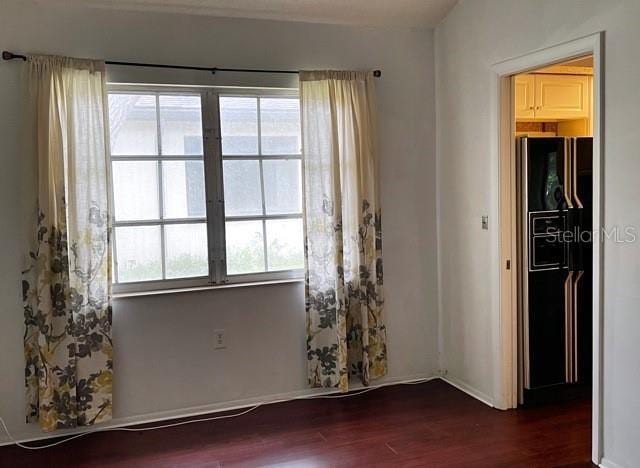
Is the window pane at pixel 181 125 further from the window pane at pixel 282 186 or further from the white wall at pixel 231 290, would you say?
the window pane at pixel 282 186

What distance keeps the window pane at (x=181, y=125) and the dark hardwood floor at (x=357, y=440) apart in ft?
5.47

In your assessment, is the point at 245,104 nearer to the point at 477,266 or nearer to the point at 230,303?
the point at 230,303

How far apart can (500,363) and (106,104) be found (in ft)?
9.11

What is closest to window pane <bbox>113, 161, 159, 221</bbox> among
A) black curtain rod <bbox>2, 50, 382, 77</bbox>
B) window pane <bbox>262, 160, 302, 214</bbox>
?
black curtain rod <bbox>2, 50, 382, 77</bbox>

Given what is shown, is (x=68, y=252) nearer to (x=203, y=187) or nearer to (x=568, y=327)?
(x=203, y=187)

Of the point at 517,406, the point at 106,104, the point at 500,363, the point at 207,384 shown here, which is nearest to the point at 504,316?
the point at 500,363

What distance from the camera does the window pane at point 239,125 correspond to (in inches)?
138

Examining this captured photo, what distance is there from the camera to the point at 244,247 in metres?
3.58

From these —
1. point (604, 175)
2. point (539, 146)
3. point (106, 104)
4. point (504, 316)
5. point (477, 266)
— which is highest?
point (106, 104)

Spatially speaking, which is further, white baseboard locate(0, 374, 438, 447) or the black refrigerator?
the black refrigerator

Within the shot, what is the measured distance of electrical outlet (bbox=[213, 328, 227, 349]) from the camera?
11.5 feet

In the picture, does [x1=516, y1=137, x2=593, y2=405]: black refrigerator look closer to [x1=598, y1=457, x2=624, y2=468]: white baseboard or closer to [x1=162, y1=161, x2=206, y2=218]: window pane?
[x1=598, y1=457, x2=624, y2=468]: white baseboard

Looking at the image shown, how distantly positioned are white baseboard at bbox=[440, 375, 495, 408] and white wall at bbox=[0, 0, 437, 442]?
0.51ft

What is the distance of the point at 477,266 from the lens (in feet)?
11.9
